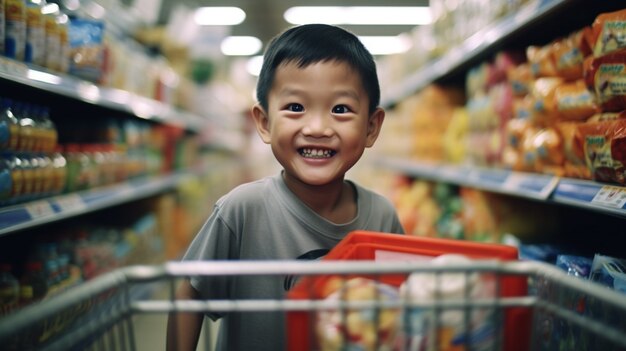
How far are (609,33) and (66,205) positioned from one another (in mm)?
1882

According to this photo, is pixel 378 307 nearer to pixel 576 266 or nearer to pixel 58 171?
pixel 576 266

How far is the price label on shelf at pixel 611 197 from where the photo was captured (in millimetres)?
1077

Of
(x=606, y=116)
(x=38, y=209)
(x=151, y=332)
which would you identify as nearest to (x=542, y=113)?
(x=606, y=116)

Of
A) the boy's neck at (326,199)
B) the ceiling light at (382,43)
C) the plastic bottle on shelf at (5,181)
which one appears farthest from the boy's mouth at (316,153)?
the ceiling light at (382,43)

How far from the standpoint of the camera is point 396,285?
0.90 meters

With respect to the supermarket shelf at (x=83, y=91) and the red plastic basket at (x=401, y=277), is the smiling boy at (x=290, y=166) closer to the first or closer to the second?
the red plastic basket at (x=401, y=277)

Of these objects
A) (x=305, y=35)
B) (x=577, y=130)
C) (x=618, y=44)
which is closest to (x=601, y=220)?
(x=577, y=130)

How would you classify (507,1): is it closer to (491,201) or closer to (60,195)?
(491,201)

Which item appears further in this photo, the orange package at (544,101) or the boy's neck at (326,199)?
the orange package at (544,101)

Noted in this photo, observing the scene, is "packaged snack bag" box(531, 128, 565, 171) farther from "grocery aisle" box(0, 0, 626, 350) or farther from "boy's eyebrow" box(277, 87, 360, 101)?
"boy's eyebrow" box(277, 87, 360, 101)

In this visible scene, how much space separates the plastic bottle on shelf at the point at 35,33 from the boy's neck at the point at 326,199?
3.68 feet

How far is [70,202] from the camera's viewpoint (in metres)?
1.98

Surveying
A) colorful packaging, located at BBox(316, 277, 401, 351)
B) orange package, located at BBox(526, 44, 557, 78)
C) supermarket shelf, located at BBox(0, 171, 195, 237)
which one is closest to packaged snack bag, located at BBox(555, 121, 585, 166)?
orange package, located at BBox(526, 44, 557, 78)

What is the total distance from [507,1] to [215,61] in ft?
12.5
